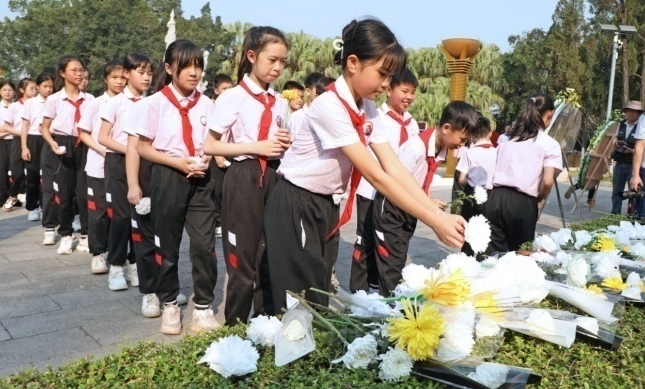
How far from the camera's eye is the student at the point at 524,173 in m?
4.39

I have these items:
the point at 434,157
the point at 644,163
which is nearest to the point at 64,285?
the point at 434,157

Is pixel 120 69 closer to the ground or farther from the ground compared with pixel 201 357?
farther from the ground

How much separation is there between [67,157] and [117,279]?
→ 74.7 inches

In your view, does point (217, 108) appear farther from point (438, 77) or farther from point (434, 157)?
point (438, 77)

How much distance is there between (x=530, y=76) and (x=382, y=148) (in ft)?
110

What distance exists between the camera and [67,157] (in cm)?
635

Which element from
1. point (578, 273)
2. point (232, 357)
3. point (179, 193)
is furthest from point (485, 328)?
point (179, 193)

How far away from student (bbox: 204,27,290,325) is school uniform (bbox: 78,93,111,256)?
2.38 m

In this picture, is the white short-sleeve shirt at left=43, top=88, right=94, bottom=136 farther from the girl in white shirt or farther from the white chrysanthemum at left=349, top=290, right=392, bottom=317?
the white chrysanthemum at left=349, top=290, right=392, bottom=317

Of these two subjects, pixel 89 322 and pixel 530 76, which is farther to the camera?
pixel 530 76

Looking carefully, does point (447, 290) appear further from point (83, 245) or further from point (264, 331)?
point (83, 245)

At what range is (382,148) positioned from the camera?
2762 millimetres

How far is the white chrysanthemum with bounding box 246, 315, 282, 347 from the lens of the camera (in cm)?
184

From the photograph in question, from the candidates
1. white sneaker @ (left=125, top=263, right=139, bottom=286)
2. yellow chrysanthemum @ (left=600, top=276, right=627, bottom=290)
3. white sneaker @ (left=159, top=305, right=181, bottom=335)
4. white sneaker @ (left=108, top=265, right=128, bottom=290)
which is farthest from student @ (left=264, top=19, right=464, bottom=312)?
white sneaker @ (left=125, top=263, right=139, bottom=286)
